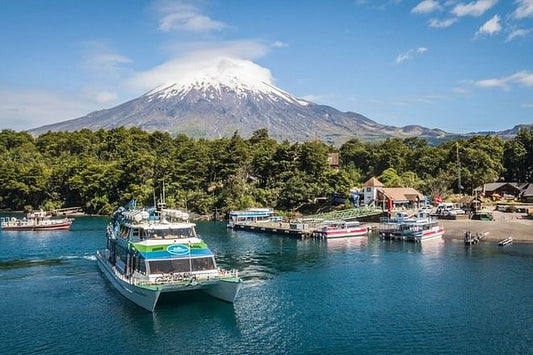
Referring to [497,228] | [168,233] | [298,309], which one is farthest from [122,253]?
[497,228]

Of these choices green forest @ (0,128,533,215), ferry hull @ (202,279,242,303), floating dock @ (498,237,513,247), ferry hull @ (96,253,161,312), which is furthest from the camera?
green forest @ (0,128,533,215)

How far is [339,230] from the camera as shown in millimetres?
63219

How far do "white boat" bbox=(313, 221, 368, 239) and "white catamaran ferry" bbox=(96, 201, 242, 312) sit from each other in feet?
95.0

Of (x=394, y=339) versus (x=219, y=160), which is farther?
(x=219, y=160)

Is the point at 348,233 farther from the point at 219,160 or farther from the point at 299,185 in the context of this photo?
the point at 219,160

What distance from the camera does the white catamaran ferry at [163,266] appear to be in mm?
29531

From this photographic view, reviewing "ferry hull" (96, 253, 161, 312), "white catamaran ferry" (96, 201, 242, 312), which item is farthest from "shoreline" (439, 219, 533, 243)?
"ferry hull" (96, 253, 161, 312)

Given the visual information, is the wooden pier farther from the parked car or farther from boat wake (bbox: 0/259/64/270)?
boat wake (bbox: 0/259/64/270)

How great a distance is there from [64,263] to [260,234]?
29.0 metres

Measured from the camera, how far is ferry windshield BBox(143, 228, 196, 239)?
112 ft

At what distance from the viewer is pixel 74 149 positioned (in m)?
122

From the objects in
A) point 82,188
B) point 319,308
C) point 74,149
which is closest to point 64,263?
point 319,308

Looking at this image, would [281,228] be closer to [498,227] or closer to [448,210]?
[448,210]

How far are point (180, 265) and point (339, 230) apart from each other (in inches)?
1384
